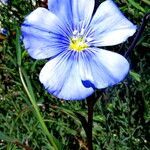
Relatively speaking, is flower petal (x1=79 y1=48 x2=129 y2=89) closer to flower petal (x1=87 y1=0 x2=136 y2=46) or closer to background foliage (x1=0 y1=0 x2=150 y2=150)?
flower petal (x1=87 y1=0 x2=136 y2=46)

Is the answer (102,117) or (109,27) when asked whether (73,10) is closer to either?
(109,27)

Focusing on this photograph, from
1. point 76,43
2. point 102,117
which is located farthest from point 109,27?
point 102,117

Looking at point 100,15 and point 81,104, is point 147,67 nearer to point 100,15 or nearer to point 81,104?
point 81,104

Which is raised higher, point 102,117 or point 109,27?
point 109,27

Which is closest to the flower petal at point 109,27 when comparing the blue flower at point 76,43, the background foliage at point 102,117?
the blue flower at point 76,43

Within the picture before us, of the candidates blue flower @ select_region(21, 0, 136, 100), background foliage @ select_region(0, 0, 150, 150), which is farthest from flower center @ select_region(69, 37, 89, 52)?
background foliage @ select_region(0, 0, 150, 150)

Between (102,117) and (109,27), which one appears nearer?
(109,27)

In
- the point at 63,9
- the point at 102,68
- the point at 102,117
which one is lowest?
the point at 102,117
